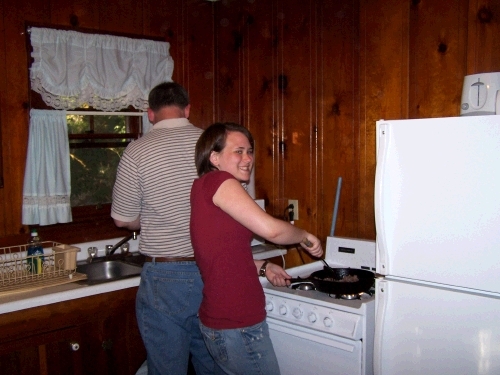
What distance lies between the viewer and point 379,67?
272cm

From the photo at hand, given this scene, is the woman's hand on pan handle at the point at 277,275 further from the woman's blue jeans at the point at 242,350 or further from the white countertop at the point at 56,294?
the white countertop at the point at 56,294

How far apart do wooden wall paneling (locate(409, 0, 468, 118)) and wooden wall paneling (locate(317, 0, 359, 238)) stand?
1.14 feet

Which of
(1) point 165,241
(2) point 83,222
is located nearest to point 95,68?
(2) point 83,222

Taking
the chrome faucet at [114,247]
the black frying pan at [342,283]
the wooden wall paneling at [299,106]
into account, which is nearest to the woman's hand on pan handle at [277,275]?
the black frying pan at [342,283]

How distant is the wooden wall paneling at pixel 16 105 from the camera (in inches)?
108

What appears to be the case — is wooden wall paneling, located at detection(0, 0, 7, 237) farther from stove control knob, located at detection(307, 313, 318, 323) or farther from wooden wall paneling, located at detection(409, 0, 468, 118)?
wooden wall paneling, located at detection(409, 0, 468, 118)

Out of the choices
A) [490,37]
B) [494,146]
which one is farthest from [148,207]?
[490,37]

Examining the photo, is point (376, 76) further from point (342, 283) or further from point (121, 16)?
point (121, 16)

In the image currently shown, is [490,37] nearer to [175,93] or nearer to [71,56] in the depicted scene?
[175,93]

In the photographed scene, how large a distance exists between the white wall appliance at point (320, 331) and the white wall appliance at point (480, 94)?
847mm

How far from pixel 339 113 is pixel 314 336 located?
1.25 meters

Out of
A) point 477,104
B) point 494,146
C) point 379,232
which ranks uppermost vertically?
point 477,104

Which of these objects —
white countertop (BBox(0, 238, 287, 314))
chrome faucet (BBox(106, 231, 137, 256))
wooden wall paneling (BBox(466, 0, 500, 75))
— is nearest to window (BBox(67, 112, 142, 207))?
chrome faucet (BBox(106, 231, 137, 256))

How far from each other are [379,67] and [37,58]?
1.73m
